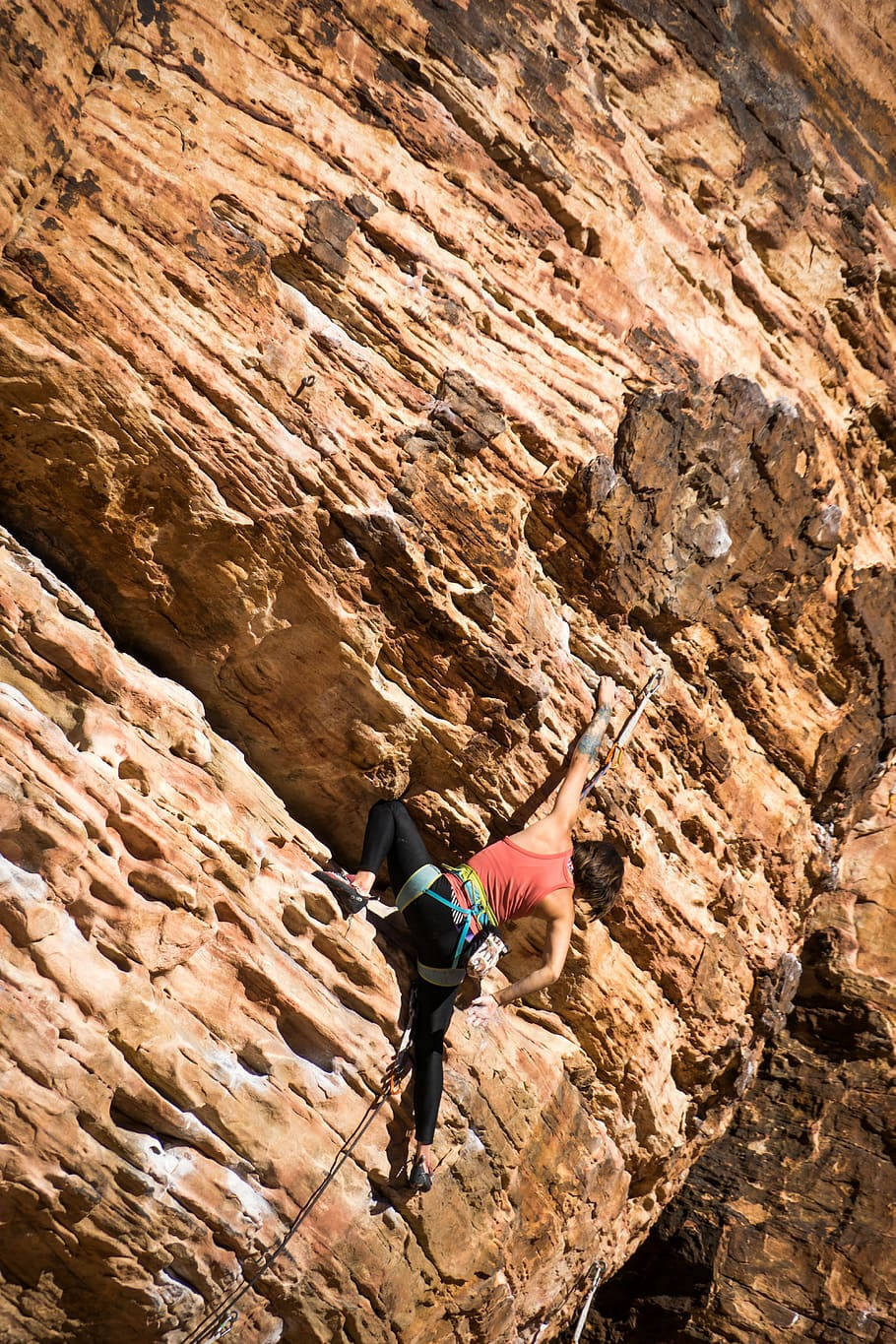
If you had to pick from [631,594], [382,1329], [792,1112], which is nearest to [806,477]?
[631,594]

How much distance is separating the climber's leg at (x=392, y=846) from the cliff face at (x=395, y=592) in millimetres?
188

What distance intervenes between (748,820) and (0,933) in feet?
13.6

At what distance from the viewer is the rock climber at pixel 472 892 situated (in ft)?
15.4

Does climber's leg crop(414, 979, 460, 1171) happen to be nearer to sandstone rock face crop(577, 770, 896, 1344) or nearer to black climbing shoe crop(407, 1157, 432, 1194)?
black climbing shoe crop(407, 1157, 432, 1194)

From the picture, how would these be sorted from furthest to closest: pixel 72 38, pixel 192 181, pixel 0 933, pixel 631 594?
pixel 631 594
pixel 192 181
pixel 72 38
pixel 0 933

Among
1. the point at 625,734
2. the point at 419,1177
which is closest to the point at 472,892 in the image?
the point at 625,734

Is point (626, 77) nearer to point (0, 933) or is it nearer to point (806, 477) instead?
point (806, 477)

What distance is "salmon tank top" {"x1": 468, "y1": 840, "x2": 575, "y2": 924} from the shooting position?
484 cm

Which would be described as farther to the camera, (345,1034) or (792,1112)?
(792,1112)

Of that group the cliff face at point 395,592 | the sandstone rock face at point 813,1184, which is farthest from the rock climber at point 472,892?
the sandstone rock face at point 813,1184

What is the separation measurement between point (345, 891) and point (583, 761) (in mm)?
1399

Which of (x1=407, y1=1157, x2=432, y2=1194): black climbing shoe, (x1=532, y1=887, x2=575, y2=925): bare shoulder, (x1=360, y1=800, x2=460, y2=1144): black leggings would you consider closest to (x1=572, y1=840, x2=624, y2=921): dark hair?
(x1=532, y1=887, x2=575, y2=925): bare shoulder

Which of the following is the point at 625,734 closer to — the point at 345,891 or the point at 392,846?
the point at 392,846

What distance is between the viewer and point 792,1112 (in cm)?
634
